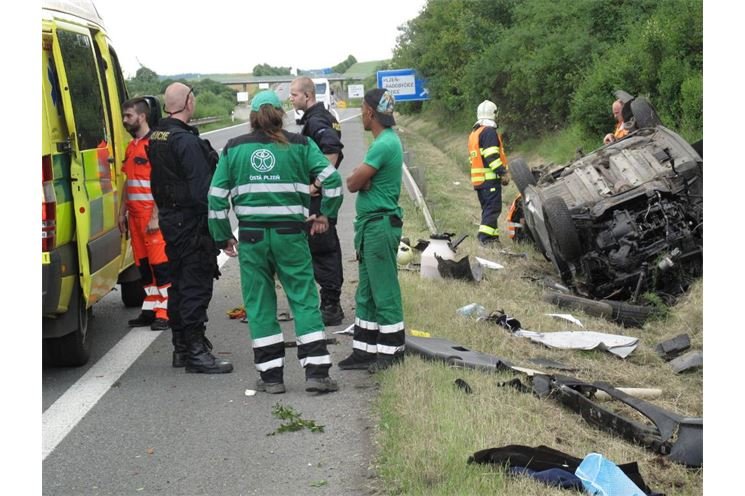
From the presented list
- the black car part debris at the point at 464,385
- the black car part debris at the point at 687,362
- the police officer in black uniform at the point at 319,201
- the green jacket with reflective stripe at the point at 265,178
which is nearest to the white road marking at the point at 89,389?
the green jacket with reflective stripe at the point at 265,178

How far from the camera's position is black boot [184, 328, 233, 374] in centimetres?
685

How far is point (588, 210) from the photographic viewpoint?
9750 millimetres

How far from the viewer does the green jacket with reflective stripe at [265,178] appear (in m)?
6.16

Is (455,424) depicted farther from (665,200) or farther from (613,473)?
(665,200)

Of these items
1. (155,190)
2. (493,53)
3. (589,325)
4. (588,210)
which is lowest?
(589,325)

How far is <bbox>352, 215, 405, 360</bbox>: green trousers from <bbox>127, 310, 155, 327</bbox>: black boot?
7.65ft

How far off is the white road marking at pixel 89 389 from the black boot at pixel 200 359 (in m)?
0.50

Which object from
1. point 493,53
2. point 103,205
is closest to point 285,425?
point 103,205

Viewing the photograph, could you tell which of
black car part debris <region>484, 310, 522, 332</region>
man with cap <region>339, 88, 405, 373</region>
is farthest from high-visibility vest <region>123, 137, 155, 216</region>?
black car part debris <region>484, 310, 522, 332</region>

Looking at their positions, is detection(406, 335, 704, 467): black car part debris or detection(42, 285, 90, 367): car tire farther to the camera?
detection(42, 285, 90, 367): car tire

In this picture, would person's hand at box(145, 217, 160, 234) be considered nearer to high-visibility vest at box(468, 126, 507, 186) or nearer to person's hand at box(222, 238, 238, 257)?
person's hand at box(222, 238, 238, 257)

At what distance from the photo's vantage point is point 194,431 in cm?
556

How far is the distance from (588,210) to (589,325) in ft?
5.11

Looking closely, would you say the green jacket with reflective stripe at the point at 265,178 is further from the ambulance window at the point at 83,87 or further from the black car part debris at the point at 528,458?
the black car part debris at the point at 528,458
